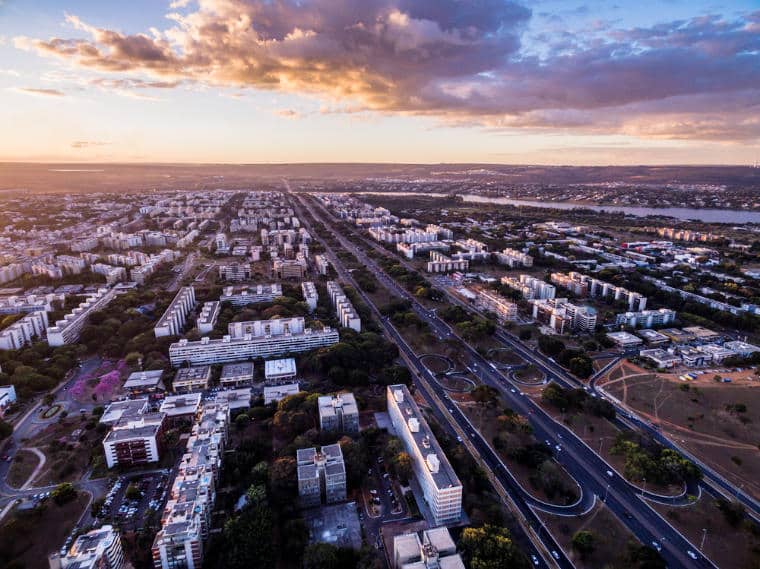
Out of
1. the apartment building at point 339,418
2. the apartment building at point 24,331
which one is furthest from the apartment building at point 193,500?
the apartment building at point 24,331

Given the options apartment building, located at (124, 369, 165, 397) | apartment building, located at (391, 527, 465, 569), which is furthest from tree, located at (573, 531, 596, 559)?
apartment building, located at (124, 369, 165, 397)

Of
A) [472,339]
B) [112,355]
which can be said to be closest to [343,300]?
[472,339]

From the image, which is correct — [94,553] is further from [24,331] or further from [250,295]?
[250,295]

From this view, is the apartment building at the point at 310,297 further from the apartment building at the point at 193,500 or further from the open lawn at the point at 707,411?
the open lawn at the point at 707,411

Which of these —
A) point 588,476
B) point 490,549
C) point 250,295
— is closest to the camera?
point 490,549

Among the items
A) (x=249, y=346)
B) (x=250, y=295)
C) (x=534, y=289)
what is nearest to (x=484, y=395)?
(x=249, y=346)

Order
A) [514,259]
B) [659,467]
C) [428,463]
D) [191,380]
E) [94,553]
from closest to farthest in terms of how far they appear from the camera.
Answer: [94,553], [428,463], [659,467], [191,380], [514,259]
